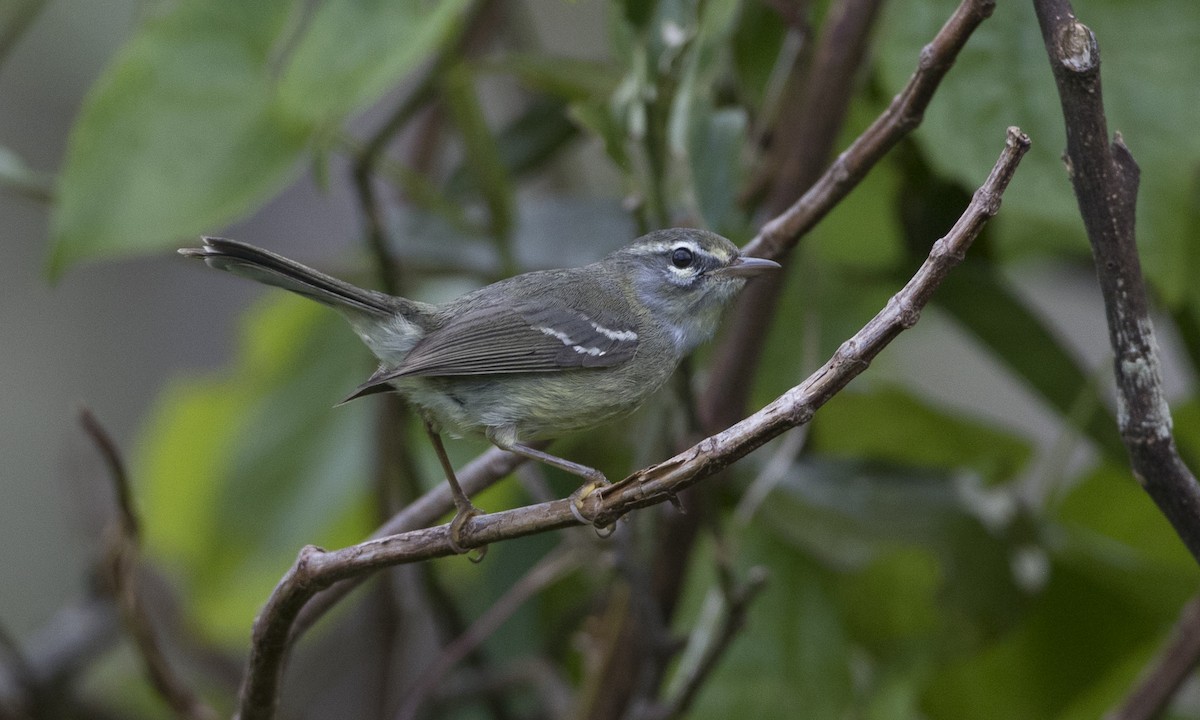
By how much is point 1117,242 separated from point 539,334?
0.88m

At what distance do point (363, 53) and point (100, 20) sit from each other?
2.96 m

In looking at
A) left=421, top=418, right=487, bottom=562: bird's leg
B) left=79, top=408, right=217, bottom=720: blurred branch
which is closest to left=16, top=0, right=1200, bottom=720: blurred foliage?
left=421, top=418, right=487, bottom=562: bird's leg

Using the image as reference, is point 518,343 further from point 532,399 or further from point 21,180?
point 21,180

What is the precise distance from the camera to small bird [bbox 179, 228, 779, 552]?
5.16 feet

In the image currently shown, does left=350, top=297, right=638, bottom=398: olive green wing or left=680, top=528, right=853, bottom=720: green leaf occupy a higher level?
left=350, top=297, right=638, bottom=398: olive green wing

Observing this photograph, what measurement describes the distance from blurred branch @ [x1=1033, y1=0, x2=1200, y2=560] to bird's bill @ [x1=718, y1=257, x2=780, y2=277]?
0.54 metres

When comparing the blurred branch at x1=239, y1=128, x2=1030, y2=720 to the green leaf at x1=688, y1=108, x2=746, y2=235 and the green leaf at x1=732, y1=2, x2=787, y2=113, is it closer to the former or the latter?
the green leaf at x1=688, y1=108, x2=746, y2=235

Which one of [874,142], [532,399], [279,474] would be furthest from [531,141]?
[874,142]

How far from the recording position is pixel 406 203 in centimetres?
325

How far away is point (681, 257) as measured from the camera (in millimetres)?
1936

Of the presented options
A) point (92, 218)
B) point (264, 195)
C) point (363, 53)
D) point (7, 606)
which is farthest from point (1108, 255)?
point (7, 606)

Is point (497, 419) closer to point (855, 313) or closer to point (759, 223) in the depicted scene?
point (759, 223)

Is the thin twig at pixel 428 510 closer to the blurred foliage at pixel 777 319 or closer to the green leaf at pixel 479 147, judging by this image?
the blurred foliage at pixel 777 319

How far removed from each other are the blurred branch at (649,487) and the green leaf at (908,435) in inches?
55.7
